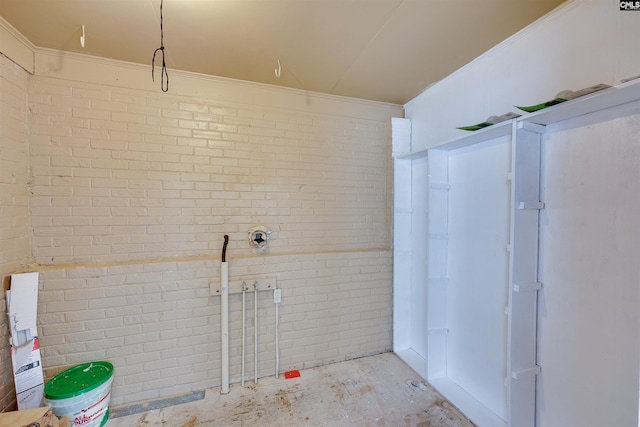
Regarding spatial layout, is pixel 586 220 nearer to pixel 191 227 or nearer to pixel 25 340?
pixel 191 227

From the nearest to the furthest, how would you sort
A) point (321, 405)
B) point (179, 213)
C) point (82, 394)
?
1. point (82, 394)
2. point (321, 405)
3. point (179, 213)

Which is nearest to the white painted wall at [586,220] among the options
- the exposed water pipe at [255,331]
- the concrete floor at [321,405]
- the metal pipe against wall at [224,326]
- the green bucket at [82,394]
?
the concrete floor at [321,405]

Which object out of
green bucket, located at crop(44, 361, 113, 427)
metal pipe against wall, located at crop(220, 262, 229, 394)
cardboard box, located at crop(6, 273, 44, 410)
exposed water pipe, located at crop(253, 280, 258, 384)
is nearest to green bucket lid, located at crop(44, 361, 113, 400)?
green bucket, located at crop(44, 361, 113, 427)

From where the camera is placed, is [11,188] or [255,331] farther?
[255,331]

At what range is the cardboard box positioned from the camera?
1729mm

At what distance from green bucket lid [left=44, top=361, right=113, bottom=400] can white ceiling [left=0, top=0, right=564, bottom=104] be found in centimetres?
230

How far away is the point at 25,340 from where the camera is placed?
179 centimetres

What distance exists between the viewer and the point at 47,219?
1.94 metres

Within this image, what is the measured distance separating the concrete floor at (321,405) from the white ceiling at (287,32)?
2.71 metres

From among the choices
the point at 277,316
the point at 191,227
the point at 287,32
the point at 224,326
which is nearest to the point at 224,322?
the point at 224,326

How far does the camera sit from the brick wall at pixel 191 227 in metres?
1.96

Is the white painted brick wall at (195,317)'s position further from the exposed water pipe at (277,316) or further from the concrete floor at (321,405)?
the concrete floor at (321,405)

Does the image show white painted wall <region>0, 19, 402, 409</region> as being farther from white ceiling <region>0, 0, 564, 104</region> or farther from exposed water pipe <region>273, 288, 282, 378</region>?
white ceiling <region>0, 0, 564, 104</region>

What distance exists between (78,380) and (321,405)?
1720 millimetres
